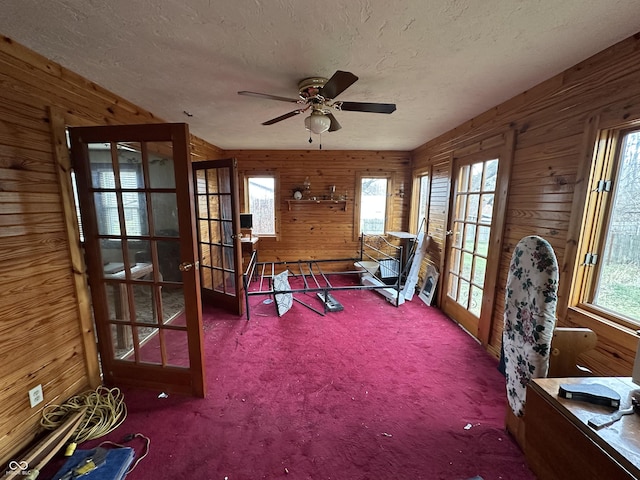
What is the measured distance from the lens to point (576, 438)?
970 mm

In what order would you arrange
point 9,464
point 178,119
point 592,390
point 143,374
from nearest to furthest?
point 592,390 < point 9,464 < point 143,374 < point 178,119

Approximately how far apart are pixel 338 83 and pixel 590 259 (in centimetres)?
194

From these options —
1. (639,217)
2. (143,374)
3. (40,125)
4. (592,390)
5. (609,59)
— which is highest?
(609,59)

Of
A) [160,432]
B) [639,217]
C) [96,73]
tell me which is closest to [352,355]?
[160,432]

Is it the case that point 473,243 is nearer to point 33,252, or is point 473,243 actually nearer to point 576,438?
point 576,438

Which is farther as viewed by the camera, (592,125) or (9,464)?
(592,125)

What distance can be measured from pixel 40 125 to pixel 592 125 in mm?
3342

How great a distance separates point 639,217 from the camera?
4.72 feet

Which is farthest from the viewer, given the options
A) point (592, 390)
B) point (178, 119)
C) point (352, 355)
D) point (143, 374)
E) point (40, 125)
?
point (178, 119)

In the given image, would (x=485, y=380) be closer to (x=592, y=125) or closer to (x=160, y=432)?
(x=592, y=125)

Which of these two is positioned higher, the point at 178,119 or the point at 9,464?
the point at 178,119

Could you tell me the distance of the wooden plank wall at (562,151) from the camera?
1.42m

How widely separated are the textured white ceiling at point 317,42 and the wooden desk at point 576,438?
1.70 meters

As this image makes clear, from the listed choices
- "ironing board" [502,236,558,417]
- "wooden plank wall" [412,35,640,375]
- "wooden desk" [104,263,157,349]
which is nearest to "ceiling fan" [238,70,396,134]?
"wooden plank wall" [412,35,640,375]
